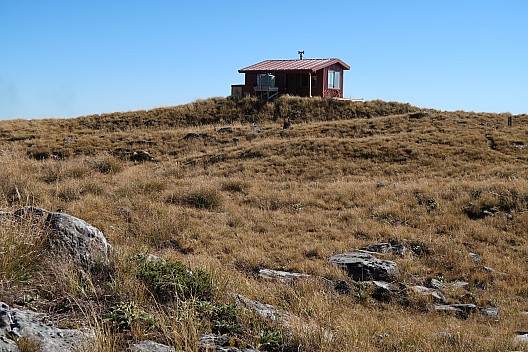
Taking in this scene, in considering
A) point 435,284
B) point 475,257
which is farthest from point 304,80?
point 435,284

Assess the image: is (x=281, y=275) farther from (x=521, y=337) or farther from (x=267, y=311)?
(x=521, y=337)

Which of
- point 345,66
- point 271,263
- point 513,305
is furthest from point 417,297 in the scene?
point 345,66

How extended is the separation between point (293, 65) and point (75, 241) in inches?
1662

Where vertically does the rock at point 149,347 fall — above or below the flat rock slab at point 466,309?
above

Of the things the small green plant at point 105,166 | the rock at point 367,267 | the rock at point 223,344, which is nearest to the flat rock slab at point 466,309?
the rock at point 367,267

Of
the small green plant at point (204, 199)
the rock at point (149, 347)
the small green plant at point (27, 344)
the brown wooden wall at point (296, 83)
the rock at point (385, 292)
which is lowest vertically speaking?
the rock at point (385, 292)

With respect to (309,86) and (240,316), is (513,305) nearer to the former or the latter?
(240,316)

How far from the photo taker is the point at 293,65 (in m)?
46.2

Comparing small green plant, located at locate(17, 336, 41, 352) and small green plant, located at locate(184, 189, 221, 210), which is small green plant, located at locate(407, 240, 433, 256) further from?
small green plant, located at locate(17, 336, 41, 352)

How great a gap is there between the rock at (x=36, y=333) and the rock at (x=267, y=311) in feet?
6.07

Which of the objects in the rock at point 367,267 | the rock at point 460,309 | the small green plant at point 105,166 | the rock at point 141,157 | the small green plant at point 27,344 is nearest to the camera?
the small green plant at point 27,344

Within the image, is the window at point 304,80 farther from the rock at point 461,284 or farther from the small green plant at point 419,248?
the rock at point 461,284

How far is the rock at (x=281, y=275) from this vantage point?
8.57m

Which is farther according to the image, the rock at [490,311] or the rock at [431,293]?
the rock at [431,293]
